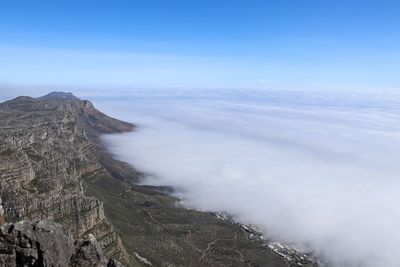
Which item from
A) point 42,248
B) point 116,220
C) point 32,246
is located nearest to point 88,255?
point 42,248

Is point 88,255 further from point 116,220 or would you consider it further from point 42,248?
point 116,220

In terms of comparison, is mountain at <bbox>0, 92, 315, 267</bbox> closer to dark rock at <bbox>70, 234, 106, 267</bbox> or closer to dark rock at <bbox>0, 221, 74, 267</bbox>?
dark rock at <bbox>0, 221, 74, 267</bbox>

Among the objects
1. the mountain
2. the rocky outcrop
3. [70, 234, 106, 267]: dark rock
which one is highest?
the rocky outcrop

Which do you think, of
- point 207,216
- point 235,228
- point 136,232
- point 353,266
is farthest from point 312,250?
point 136,232

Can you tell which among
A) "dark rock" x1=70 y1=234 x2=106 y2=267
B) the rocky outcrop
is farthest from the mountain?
"dark rock" x1=70 y1=234 x2=106 y2=267

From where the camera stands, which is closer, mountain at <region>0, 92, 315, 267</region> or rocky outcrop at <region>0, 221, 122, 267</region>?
rocky outcrop at <region>0, 221, 122, 267</region>

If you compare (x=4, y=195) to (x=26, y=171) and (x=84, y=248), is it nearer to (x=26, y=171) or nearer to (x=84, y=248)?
(x=26, y=171)

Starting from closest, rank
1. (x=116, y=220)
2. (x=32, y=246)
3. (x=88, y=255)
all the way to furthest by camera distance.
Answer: (x=32, y=246) < (x=88, y=255) < (x=116, y=220)

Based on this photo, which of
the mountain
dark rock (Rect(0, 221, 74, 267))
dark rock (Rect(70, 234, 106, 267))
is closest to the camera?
dark rock (Rect(0, 221, 74, 267))
